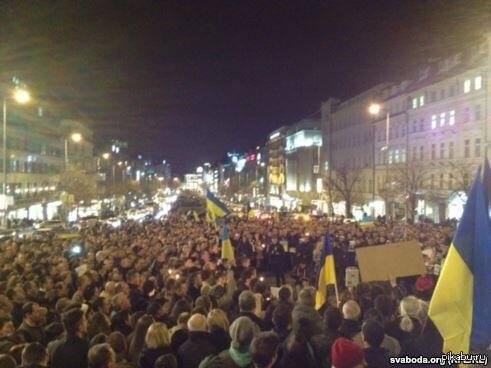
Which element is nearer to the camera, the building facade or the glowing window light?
the building facade

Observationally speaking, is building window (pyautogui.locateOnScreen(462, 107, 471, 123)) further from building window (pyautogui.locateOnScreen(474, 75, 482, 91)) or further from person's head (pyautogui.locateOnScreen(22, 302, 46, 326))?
person's head (pyautogui.locateOnScreen(22, 302, 46, 326))

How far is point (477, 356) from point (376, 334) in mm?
960

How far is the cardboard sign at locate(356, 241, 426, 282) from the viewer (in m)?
11.9

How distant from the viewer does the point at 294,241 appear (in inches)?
922

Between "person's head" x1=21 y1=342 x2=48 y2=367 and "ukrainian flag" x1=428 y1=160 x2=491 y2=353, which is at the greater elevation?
"ukrainian flag" x1=428 y1=160 x2=491 y2=353

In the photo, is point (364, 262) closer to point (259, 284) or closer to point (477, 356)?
point (259, 284)

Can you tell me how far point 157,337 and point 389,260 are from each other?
255 inches

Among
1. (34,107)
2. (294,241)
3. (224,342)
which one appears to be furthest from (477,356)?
(34,107)

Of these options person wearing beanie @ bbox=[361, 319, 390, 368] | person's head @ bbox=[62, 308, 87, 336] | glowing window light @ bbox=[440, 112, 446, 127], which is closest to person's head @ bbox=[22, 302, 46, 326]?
person's head @ bbox=[62, 308, 87, 336]

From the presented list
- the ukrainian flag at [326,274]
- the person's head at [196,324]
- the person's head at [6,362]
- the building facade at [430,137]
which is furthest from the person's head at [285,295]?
the building facade at [430,137]

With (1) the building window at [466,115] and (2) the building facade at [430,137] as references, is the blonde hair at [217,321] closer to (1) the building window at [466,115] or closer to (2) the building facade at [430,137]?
(2) the building facade at [430,137]

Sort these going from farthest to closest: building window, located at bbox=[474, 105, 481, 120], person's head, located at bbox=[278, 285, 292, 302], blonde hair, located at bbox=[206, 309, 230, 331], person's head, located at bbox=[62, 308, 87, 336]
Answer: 1. building window, located at bbox=[474, 105, 481, 120]
2. person's head, located at bbox=[278, 285, 292, 302]
3. blonde hair, located at bbox=[206, 309, 230, 331]
4. person's head, located at bbox=[62, 308, 87, 336]

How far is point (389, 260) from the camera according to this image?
12.1 metres

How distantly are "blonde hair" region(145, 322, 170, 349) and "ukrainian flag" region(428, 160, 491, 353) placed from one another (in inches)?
106
